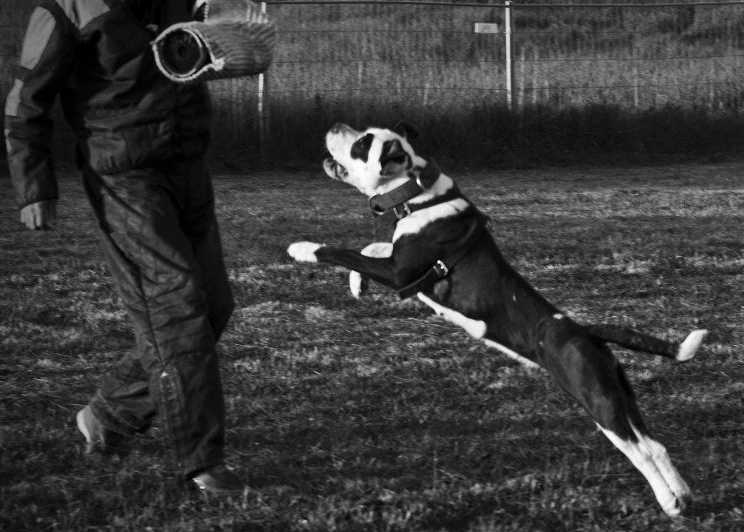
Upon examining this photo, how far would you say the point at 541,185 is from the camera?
1203 cm

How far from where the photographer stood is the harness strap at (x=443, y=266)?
15.3ft

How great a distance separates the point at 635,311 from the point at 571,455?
2464 mm

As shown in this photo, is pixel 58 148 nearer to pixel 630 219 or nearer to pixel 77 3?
pixel 630 219

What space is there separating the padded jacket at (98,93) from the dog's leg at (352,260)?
3.81ft

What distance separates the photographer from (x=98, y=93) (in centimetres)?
380

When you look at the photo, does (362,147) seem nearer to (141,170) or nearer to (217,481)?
(141,170)

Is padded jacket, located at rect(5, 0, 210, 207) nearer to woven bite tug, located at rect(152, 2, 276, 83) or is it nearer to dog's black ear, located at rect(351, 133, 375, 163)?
woven bite tug, located at rect(152, 2, 276, 83)

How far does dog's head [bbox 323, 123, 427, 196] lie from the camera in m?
5.06

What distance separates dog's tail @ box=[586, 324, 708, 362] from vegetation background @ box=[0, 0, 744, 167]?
9.31 meters

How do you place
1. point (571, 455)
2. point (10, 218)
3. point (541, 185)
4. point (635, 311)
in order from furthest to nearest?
point (541, 185) < point (10, 218) < point (635, 311) < point (571, 455)

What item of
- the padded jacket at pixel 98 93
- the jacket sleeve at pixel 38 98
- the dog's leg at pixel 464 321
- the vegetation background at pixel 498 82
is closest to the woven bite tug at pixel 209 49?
the padded jacket at pixel 98 93

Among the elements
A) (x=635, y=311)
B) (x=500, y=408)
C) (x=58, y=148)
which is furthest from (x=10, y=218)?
(x=500, y=408)

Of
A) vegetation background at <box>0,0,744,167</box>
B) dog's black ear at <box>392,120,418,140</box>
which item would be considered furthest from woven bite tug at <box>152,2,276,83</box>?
vegetation background at <box>0,0,744,167</box>

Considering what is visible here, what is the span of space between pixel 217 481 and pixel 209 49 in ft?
4.37
